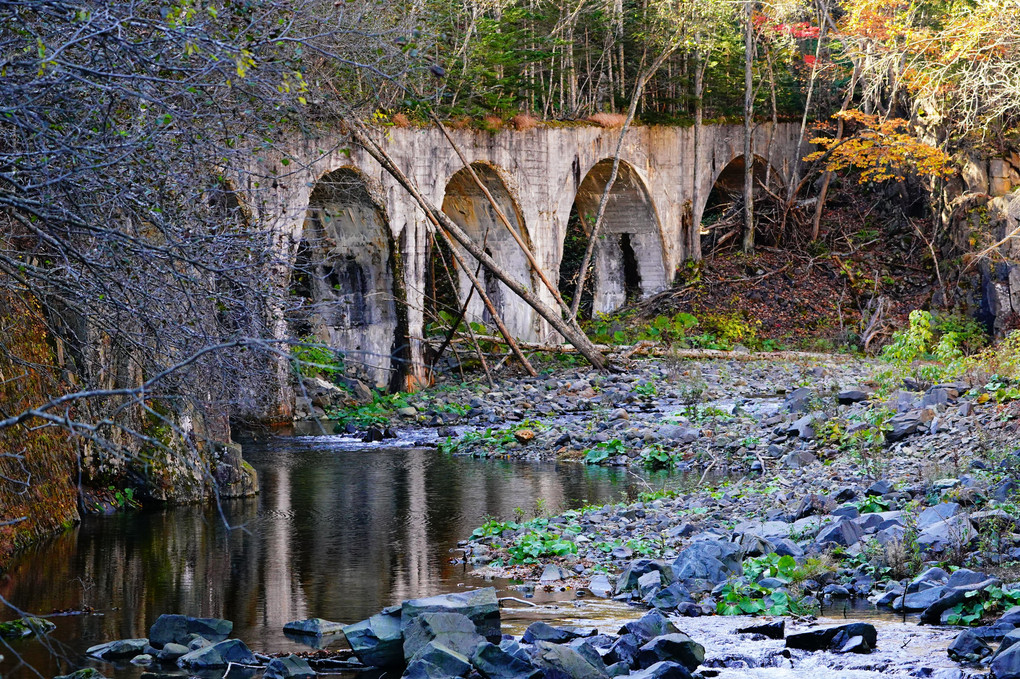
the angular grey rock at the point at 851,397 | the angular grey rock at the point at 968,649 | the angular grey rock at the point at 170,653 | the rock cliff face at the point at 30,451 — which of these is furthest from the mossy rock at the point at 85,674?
the angular grey rock at the point at 851,397

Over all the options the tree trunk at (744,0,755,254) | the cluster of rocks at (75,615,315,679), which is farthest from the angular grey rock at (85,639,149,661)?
the tree trunk at (744,0,755,254)

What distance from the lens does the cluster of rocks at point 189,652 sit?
5.01 m

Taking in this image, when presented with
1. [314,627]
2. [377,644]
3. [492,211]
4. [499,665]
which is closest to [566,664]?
[499,665]

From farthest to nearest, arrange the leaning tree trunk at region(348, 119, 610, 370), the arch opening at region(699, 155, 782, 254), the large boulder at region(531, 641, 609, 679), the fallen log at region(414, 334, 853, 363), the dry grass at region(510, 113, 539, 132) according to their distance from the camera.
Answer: the arch opening at region(699, 155, 782, 254) < the dry grass at region(510, 113, 539, 132) < the fallen log at region(414, 334, 853, 363) < the leaning tree trunk at region(348, 119, 610, 370) < the large boulder at region(531, 641, 609, 679)

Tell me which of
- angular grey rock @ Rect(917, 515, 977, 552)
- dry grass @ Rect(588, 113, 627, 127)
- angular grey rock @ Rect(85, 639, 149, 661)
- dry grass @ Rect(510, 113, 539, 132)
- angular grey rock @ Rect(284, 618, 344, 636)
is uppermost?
dry grass @ Rect(588, 113, 627, 127)

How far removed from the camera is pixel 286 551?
25.6 ft

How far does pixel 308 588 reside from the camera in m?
6.70

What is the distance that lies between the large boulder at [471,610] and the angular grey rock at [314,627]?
466 mm

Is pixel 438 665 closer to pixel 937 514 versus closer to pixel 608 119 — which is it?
pixel 937 514

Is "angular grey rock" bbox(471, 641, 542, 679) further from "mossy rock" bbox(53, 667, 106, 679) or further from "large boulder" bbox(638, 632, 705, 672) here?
"mossy rock" bbox(53, 667, 106, 679)

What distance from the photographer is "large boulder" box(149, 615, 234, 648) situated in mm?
5422

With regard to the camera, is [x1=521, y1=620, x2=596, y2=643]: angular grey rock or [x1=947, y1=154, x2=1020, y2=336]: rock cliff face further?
[x1=947, y1=154, x2=1020, y2=336]: rock cliff face

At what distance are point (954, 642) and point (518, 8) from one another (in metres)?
16.8

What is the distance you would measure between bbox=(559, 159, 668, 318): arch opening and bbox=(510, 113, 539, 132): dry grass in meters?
3.45
